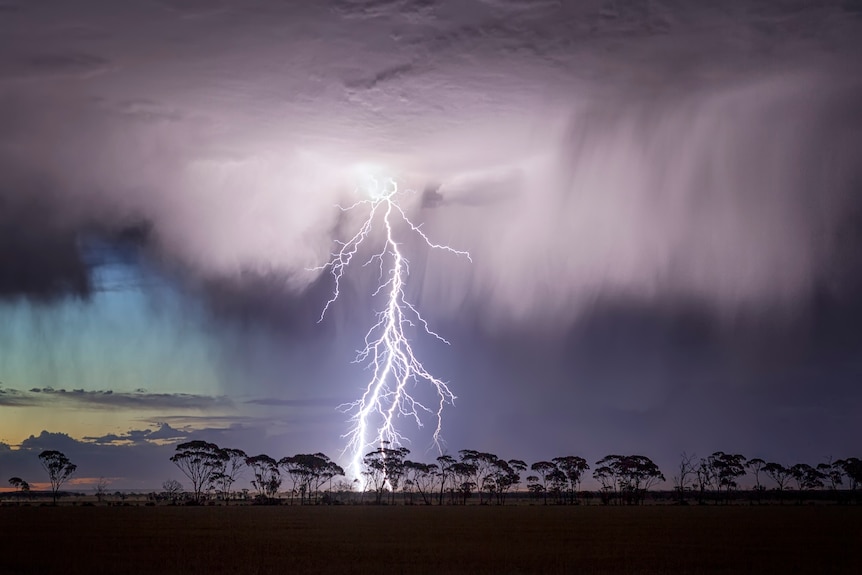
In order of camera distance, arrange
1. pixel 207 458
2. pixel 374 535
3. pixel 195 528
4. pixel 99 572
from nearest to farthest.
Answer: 1. pixel 99 572
2. pixel 374 535
3. pixel 195 528
4. pixel 207 458

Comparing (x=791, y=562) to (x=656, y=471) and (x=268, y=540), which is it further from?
(x=656, y=471)

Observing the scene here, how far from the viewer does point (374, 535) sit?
4609 centimetres

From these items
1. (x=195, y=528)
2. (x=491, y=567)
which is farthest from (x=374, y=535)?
(x=491, y=567)

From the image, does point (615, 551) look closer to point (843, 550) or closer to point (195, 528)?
point (843, 550)

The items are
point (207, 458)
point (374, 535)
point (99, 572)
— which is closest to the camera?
point (99, 572)

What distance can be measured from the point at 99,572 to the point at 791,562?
25.1 meters

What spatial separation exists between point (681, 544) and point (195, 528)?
30.6 meters

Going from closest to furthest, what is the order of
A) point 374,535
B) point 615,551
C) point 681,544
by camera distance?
point 615,551 < point 681,544 < point 374,535

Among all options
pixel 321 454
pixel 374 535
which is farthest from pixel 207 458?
pixel 374 535

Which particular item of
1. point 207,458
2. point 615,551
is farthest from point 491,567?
point 207,458

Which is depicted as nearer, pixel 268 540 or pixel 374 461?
pixel 268 540

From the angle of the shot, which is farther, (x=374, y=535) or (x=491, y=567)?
(x=374, y=535)

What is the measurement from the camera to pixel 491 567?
29266mm

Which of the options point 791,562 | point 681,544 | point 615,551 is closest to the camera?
point 791,562
